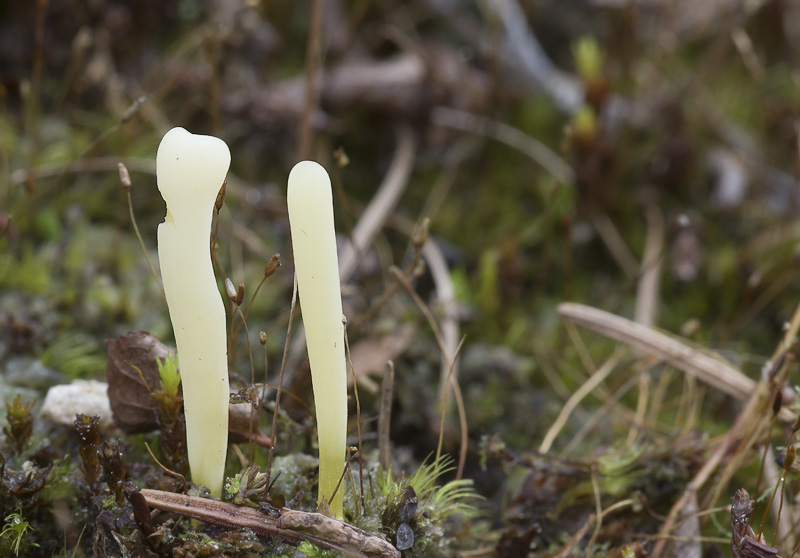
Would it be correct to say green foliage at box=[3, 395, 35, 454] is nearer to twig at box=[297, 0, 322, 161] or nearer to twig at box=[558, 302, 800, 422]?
twig at box=[297, 0, 322, 161]

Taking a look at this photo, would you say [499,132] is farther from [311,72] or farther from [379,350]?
[379,350]

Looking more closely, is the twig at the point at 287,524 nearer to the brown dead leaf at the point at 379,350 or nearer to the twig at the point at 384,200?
the brown dead leaf at the point at 379,350

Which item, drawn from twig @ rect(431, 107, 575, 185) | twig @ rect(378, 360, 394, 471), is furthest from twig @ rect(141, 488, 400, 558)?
twig @ rect(431, 107, 575, 185)

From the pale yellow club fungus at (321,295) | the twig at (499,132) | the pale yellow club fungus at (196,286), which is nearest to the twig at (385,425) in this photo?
the pale yellow club fungus at (321,295)

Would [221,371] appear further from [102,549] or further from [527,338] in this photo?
[527,338]

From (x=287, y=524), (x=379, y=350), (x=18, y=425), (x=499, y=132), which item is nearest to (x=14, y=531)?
(x=18, y=425)

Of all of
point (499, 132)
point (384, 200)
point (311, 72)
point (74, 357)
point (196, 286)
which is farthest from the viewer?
point (499, 132)
